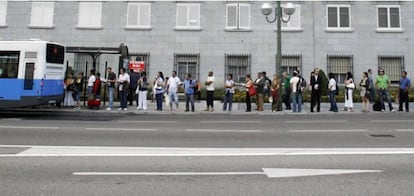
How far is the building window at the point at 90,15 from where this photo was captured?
27828 mm

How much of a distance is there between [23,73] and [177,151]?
31.9ft

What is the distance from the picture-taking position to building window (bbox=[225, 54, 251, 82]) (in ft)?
90.3

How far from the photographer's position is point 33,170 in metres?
6.14

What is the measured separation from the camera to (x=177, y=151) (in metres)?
7.82

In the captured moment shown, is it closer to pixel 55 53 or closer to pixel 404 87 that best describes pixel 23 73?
pixel 55 53

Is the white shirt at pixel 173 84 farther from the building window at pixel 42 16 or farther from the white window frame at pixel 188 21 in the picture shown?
the building window at pixel 42 16

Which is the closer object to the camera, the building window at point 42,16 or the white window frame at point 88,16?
the white window frame at point 88,16

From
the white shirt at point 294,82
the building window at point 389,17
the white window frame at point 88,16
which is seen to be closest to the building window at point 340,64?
the building window at point 389,17

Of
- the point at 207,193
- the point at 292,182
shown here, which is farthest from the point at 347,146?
the point at 207,193

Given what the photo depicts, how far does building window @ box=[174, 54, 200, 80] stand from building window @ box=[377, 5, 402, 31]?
13.0 m

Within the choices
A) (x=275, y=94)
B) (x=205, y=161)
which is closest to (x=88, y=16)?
(x=275, y=94)

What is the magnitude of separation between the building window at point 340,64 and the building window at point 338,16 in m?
2.08

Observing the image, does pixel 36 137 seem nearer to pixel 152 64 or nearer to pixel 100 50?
pixel 100 50

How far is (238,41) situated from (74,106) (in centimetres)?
1247
